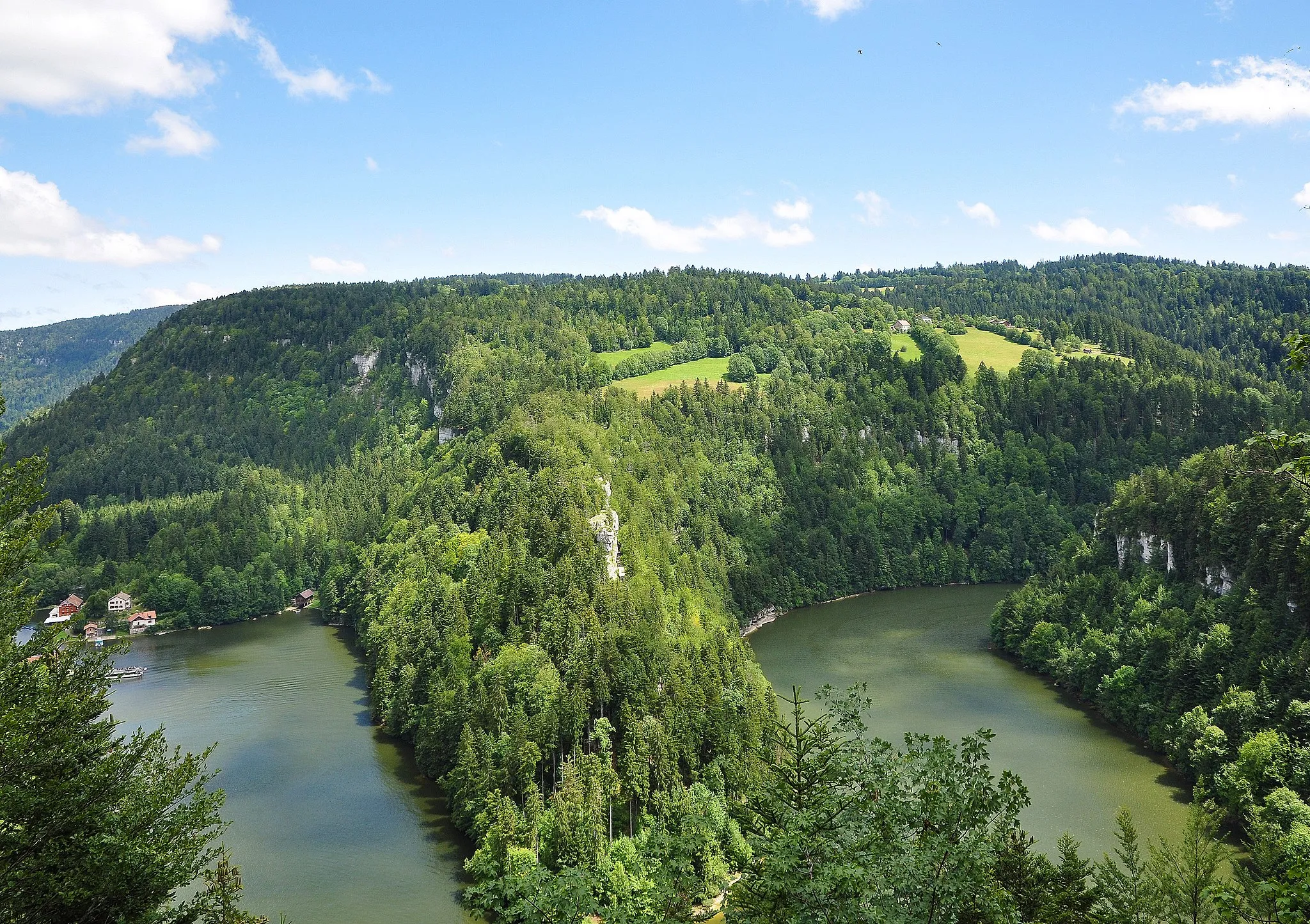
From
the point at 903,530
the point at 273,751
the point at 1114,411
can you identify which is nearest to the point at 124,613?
the point at 273,751

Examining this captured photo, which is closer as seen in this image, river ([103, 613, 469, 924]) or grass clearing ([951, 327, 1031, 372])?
river ([103, 613, 469, 924])

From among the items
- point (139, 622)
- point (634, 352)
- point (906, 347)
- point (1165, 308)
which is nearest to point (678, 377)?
point (634, 352)

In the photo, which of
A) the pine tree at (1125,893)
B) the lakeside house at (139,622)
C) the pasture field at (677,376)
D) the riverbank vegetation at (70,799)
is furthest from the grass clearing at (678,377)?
the riverbank vegetation at (70,799)

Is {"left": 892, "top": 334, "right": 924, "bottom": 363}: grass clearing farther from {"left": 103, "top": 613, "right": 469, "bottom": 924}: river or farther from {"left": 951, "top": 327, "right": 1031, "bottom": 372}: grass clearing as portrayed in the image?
{"left": 103, "top": 613, "right": 469, "bottom": 924}: river

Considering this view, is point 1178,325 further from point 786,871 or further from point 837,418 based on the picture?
point 786,871

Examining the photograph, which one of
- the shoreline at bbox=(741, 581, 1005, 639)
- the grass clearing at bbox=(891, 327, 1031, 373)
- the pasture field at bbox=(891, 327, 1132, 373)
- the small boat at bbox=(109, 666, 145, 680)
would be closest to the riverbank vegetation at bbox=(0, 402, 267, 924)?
the small boat at bbox=(109, 666, 145, 680)

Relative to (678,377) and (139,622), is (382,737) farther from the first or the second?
(678,377)

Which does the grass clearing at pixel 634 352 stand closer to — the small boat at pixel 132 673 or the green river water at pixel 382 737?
the green river water at pixel 382 737

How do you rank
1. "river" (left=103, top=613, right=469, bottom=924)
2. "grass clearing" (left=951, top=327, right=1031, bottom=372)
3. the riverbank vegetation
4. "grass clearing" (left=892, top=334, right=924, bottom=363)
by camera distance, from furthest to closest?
"grass clearing" (left=892, top=334, right=924, bottom=363)
"grass clearing" (left=951, top=327, right=1031, bottom=372)
"river" (left=103, top=613, right=469, bottom=924)
the riverbank vegetation
